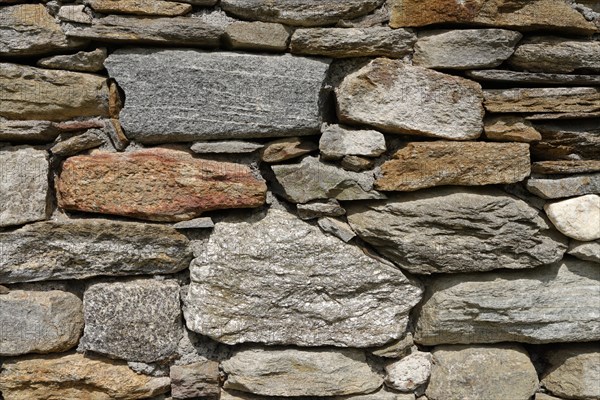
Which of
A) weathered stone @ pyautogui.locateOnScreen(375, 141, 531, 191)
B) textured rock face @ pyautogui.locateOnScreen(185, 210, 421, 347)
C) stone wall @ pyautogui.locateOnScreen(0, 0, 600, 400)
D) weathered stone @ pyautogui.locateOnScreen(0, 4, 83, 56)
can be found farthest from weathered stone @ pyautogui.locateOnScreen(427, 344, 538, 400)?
weathered stone @ pyautogui.locateOnScreen(0, 4, 83, 56)

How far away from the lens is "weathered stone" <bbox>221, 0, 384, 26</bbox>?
5.02ft

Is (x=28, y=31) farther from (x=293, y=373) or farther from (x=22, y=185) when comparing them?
(x=293, y=373)

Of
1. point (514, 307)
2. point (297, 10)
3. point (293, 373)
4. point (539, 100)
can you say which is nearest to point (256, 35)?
point (297, 10)

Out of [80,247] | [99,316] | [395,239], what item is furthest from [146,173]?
[395,239]

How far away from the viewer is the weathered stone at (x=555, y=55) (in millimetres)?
A: 1591

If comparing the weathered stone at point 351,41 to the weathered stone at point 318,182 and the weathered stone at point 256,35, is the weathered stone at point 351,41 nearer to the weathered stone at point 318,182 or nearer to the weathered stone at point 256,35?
the weathered stone at point 256,35

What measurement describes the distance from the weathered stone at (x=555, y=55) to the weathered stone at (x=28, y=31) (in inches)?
48.4

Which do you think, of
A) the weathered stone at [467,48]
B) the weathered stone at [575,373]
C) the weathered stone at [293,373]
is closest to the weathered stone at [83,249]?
the weathered stone at [293,373]

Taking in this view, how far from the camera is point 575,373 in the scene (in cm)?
168

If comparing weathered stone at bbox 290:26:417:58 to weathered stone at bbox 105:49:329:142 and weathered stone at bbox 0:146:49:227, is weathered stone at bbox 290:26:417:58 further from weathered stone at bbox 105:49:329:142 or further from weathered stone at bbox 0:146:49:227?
weathered stone at bbox 0:146:49:227

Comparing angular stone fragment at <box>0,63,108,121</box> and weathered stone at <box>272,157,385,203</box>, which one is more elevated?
angular stone fragment at <box>0,63,108,121</box>

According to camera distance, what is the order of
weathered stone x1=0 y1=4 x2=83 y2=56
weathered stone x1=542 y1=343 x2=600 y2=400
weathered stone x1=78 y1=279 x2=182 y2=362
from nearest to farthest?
weathered stone x1=0 y1=4 x2=83 y2=56
weathered stone x1=78 y1=279 x2=182 y2=362
weathered stone x1=542 y1=343 x2=600 y2=400

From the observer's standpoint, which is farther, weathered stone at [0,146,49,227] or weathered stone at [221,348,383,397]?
weathered stone at [221,348,383,397]

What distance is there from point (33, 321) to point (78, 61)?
2.31 ft
